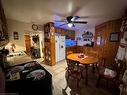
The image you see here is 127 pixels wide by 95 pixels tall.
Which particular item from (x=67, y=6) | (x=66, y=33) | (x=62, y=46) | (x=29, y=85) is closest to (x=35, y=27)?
(x=62, y=46)

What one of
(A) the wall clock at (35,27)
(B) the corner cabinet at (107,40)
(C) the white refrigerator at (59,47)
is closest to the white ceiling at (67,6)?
(B) the corner cabinet at (107,40)

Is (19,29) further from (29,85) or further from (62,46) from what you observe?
(29,85)

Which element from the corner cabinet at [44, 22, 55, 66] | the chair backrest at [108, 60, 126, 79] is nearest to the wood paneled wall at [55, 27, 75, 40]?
the corner cabinet at [44, 22, 55, 66]

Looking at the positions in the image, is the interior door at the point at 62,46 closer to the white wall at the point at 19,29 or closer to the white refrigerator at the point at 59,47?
the white refrigerator at the point at 59,47

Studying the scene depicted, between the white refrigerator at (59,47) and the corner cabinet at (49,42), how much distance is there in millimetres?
472

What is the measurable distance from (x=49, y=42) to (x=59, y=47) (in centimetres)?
82

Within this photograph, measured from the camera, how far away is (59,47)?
15.4 ft

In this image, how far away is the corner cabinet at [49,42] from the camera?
3965mm

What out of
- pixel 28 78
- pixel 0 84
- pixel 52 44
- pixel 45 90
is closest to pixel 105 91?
pixel 45 90

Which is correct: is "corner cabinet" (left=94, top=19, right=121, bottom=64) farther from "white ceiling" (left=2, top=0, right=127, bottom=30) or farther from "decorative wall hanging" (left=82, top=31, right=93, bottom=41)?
"white ceiling" (left=2, top=0, right=127, bottom=30)

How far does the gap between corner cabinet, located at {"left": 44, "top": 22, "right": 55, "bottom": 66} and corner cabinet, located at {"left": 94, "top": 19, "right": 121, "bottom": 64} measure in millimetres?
2378

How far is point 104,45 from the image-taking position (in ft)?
13.0

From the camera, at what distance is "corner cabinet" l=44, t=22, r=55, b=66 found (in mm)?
3965

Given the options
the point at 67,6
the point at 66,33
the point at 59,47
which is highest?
the point at 67,6
